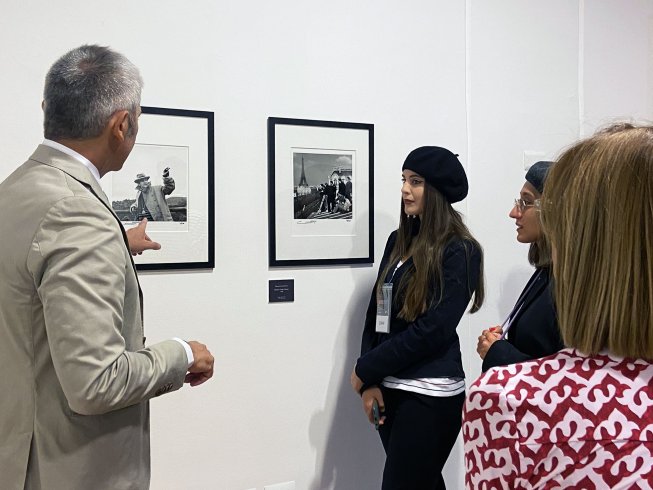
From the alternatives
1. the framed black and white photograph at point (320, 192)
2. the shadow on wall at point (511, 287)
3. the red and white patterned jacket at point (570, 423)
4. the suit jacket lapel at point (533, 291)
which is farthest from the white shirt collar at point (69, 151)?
the shadow on wall at point (511, 287)

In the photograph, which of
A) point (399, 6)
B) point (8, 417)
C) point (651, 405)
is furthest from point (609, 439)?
point (399, 6)

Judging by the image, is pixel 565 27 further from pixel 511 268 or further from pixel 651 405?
pixel 651 405

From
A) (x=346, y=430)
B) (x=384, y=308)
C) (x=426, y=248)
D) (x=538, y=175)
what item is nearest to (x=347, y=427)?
(x=346, y=430)

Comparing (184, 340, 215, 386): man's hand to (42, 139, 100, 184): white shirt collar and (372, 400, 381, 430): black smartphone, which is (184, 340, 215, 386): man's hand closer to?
(42, 139, 100, 184): white shirt collar

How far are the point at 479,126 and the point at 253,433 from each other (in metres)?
1.87

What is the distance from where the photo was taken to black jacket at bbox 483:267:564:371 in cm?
203

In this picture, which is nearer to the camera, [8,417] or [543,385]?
[543,385]

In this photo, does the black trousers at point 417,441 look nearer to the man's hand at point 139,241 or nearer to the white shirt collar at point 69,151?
the man's hand at point 139,241

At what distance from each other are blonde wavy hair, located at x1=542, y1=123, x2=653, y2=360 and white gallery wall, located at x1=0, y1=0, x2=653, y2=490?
6.34 ft

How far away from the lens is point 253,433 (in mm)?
2746

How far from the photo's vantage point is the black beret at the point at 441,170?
252cm

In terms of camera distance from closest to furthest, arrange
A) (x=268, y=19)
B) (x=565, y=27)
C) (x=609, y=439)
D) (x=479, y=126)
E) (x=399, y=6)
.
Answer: (x=609, y=439) < (x=268, y=19) < (x=399, y=6) < (x=479, y=126) < (x=565, y=27)

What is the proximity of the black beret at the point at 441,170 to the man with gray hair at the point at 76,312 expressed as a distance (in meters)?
1.32

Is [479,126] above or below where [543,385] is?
above
